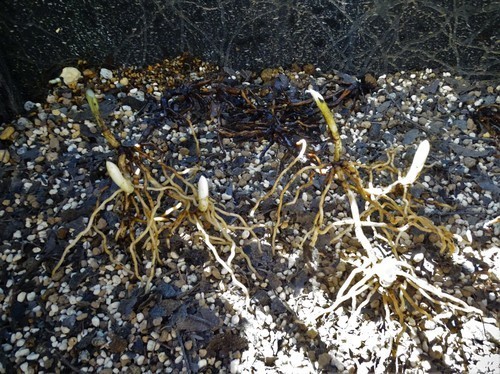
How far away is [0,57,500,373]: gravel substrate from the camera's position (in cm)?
107

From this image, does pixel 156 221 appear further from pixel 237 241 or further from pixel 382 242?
pixel 382 242

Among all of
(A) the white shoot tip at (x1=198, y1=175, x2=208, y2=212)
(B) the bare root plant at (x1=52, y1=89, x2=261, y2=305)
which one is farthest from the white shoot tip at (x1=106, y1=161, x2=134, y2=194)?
(A) the white shoot tip at (x1=198, y1=175, x2=208, y2=212)

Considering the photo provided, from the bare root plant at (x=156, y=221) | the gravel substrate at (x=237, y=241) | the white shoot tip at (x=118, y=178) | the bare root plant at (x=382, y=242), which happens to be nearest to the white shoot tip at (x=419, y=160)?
the bare root plant at (x=382, y=242)

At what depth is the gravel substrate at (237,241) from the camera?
107 cm

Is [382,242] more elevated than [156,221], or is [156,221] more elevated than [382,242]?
[156,221]

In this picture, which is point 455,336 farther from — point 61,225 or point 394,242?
point 61,225

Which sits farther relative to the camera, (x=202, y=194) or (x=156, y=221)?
(x=156, y=221)

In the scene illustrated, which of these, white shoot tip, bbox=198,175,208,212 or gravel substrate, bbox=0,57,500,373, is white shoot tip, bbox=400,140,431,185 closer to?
gravel substrate, bbox=0,57,500,373

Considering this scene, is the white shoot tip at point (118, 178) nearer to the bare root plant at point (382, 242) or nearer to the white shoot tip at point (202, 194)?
the white shoot tip at point (202, 194)

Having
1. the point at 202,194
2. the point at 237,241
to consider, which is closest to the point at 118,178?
the point at 202,194

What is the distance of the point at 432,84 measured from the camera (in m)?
1.57

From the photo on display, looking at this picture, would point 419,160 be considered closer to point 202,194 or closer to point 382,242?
point 382,242

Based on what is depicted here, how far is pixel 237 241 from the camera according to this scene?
1.24m

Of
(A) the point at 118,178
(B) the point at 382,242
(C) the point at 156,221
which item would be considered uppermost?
(A) the point at 118,178
